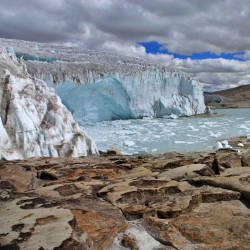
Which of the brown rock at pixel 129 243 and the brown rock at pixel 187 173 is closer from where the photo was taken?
the brown rock at pixel 129 243

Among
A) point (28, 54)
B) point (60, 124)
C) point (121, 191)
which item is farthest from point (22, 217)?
point (28, 54)

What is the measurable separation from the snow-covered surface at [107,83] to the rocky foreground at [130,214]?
490 inches

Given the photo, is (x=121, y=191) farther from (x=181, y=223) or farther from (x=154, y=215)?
(x=181, y=223)

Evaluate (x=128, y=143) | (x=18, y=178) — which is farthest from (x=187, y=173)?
(x=128, y=143)

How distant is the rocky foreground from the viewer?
145cm

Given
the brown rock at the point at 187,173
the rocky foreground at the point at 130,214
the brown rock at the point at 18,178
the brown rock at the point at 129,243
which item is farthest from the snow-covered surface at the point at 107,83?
the brown rock at the point at 129,243

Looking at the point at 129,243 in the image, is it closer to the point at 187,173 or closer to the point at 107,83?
the point at 187,173

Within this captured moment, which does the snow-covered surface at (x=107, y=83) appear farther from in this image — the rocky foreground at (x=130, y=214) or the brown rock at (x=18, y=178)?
the rocky foreground at (x=130, y=214)

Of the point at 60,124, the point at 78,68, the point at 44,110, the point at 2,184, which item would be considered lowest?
the point at 2,184

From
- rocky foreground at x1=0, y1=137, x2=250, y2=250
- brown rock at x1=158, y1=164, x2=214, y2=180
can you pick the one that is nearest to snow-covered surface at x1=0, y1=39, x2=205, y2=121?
brown rock at x1=158, y1=164, x2=214, y2=180

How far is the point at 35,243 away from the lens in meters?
1.29

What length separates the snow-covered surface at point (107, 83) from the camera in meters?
14.5

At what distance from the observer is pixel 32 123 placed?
6453 mm

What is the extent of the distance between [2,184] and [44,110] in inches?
195
